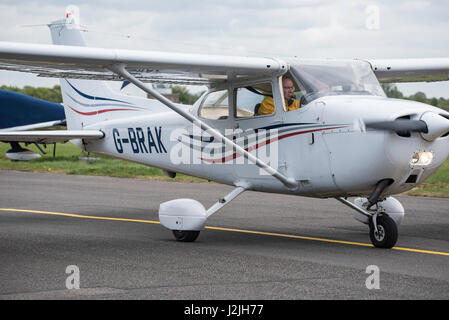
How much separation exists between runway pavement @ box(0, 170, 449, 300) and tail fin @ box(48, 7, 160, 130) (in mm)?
1665

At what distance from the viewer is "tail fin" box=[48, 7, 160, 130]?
12.7 m

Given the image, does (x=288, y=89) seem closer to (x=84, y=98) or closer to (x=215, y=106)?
(x=215, y=106)

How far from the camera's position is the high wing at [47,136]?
11.1 metres

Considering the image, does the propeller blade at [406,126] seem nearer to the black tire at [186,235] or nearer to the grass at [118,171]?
the black tire at [186,235]

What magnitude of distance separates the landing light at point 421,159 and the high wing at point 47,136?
580cm

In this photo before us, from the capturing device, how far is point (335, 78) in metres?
9.14

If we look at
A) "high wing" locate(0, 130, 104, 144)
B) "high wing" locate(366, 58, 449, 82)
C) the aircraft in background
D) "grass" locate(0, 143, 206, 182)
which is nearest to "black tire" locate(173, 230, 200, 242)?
"high wing" locate(0, 130, 104, 144)

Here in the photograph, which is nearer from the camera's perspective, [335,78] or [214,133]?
[335,78]

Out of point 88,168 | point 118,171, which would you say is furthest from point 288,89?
point 88,168

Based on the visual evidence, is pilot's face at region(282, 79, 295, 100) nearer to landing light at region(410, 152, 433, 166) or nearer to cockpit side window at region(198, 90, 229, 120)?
cockpit side window at region(198, 90, 229, 120)

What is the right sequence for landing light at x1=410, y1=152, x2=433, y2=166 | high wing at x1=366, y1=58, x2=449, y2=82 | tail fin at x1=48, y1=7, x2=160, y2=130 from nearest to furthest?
1. landing light at x1=410, y1=152, x2=433, y2=166
2. high wing at x1=366, y1=58, x2=449, y2=82
3. tail fin at x1=48, y1=7, x2=160, y2=130

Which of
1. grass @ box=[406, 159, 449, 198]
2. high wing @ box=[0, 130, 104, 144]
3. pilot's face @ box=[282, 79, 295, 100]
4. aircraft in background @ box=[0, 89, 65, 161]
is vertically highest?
aircraft in background @ box=[0, 89, 65, 161]

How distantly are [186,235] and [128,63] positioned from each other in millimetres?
2273

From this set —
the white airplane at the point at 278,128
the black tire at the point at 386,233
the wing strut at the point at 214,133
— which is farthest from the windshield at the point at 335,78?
the black tire at the point at 386,233
